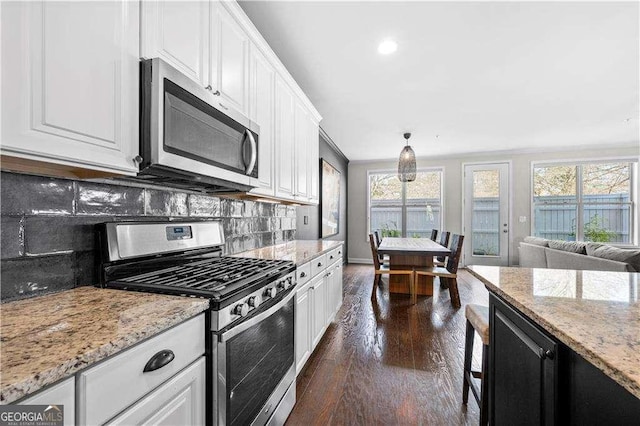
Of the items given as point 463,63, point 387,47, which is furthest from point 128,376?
point 463,63

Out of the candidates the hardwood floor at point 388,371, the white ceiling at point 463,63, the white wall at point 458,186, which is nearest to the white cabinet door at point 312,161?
the white ceiling at point 463,63

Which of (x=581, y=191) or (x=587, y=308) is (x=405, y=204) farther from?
(x=587, y=308)

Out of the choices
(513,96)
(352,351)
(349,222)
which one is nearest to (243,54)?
(352,351)

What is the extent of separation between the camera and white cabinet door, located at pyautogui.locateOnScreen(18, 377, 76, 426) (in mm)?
522

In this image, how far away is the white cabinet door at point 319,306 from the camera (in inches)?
85.0

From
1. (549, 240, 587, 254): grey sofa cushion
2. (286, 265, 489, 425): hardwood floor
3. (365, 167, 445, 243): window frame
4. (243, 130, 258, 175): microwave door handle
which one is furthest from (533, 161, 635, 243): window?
(243, 130, 258, 175): microwave door handle

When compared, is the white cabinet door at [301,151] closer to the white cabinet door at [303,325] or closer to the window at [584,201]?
the white cabinet door at [303,325]

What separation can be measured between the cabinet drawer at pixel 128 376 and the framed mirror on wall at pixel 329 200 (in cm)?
375

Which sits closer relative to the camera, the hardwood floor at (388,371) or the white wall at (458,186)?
the hardwood floor at (388,371)

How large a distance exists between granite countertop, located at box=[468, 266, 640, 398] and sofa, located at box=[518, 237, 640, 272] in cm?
219

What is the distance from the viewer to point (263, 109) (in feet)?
6.48

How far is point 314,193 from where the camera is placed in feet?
10.3

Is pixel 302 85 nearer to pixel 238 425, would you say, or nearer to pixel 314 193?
pixel 314 193

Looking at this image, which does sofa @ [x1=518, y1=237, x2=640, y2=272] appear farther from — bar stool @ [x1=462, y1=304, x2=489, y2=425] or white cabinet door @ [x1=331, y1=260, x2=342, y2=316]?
white cabinet door @ [x1=331, y1=260, x2=342, y2=316]
